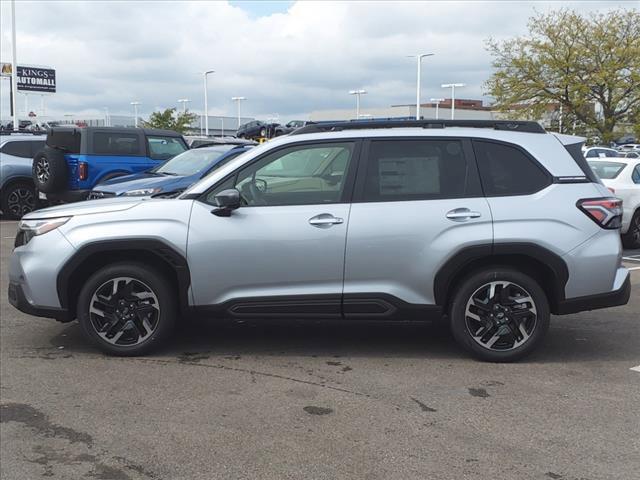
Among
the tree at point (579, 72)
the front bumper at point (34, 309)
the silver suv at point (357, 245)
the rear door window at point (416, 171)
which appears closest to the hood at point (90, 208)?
the silver suv at point (357, 245)

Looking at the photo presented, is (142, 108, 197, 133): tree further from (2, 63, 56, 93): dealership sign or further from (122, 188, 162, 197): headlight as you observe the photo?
(122, 188, 162, 197): headlight

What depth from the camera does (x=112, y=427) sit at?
404cm

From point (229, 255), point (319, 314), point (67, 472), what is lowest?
point (67, 472)

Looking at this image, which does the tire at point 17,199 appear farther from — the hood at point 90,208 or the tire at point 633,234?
the tire at point 633,234

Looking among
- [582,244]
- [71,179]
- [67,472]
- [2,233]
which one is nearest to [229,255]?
[67,472]

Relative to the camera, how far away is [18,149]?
50.8 feet

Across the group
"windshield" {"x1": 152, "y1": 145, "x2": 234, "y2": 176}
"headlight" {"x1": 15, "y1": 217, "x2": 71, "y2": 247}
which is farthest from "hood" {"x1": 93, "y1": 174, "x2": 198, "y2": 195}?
"headlight" {"x1": 15, "y1": 217, "x2": 71, "y2": 247}

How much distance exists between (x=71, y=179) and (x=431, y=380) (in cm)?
956

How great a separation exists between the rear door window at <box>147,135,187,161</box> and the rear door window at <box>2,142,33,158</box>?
141 inches

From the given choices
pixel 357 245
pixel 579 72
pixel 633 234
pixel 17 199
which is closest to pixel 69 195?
pixel 17 199

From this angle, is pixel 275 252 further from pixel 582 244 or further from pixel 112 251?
pixel 582 244

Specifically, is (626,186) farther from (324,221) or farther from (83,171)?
(83,171)

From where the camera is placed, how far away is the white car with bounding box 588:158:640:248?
1180cm

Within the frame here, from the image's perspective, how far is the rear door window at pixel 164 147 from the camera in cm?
1373
